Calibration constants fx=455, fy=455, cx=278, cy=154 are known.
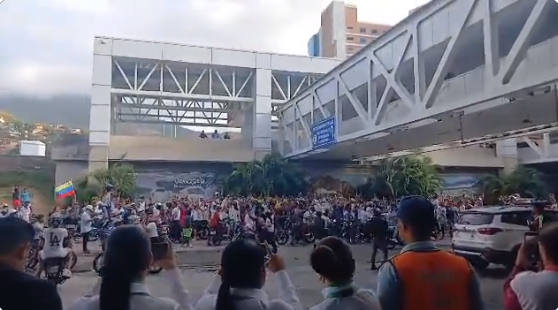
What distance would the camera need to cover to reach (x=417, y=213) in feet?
3.82

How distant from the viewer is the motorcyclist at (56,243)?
1889mm

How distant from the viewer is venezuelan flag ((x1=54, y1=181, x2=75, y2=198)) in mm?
2102

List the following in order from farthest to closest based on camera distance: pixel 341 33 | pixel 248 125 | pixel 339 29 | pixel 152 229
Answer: pixel 248 125
pixel 341 33
pixel 339 29
pixel 152 229

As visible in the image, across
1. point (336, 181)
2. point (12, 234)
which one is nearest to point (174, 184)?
point (336, 181)

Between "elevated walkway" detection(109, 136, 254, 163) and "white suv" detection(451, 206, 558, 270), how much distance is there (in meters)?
1.22

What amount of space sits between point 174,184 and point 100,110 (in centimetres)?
53

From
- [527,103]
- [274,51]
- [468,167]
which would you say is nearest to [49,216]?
[274,51]

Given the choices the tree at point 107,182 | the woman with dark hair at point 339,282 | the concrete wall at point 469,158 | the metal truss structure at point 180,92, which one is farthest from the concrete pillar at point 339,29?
the woman with dark hair at point 339,282

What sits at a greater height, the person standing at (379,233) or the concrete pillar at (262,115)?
the concrete pillar at (262,115)

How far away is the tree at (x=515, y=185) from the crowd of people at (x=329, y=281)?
138 centimetres

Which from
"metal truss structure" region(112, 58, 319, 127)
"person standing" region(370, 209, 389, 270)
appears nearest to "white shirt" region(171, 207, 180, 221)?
"metal truss structure" region(112, 58, 319, 127)

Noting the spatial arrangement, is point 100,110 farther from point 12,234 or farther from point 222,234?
point 12,234

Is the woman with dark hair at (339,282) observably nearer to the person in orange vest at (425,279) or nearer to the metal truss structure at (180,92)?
the person in orange vest at (425,279)

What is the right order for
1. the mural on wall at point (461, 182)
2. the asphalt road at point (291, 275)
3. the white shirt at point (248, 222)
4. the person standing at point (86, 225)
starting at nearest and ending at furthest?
the asphalt road at point (291, 275) → the person standing at point (86, 225) → the white shirt at point (248, 222) → the mural on wall at point (461, 182)
